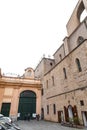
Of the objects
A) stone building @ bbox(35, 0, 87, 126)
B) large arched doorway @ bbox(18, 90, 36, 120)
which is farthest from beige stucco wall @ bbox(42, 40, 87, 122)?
large arched doorway @ bbox(18, 90, 36, 120)

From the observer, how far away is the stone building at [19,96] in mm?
20469

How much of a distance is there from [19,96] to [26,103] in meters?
1.84

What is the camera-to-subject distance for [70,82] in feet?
46.3

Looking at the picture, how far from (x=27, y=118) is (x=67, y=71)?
11523 mm

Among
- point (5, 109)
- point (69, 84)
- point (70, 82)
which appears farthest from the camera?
point (5, 109)

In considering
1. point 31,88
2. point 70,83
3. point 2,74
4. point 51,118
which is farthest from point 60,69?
point 2,74

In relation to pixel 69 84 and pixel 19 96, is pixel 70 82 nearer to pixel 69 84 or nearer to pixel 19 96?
pixel 69 84

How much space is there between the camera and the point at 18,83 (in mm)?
22344

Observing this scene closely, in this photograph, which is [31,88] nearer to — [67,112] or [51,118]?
[51,118]

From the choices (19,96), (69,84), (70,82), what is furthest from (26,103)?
(70,82)

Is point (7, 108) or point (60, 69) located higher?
point (60, 69)

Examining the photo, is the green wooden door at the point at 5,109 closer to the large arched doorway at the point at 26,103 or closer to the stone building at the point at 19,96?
the stone building at the point at 19,96

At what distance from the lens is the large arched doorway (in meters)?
21.0

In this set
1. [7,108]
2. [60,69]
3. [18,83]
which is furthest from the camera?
[18,83]
